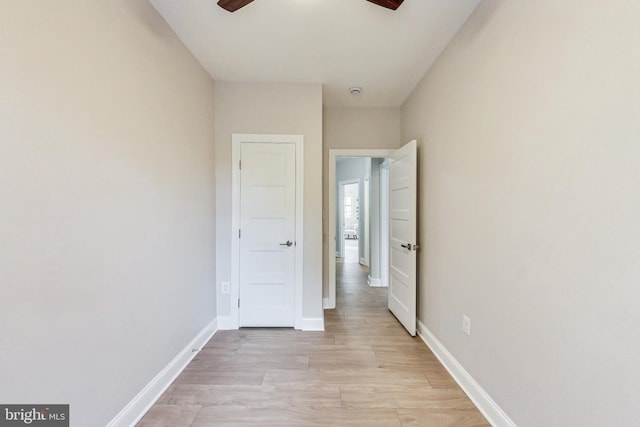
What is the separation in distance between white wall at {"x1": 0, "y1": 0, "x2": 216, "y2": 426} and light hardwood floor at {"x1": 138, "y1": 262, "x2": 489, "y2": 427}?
0.35 metres

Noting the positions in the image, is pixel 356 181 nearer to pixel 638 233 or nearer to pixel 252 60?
pixel 252 60

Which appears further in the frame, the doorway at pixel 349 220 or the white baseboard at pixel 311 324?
the doorway at pixel 349 220

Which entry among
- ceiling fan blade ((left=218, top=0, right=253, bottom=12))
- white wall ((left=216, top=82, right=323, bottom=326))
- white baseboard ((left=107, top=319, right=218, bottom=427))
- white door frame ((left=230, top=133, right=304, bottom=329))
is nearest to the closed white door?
white door frame ((left=230, top=133, right=304, bottom=329))

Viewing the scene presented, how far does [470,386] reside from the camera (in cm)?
177

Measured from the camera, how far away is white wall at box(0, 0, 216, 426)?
970 millimetres

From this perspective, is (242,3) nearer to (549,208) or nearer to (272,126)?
(272,126)

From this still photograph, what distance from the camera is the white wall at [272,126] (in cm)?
277

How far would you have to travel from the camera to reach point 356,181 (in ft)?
21.9

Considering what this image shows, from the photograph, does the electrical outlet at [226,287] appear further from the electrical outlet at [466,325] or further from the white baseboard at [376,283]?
the white baseboard at [376,283]

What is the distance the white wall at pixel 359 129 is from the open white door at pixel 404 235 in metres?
0.39

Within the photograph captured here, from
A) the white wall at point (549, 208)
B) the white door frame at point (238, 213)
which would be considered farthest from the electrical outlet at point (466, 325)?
the white door frame at point (238, 213)

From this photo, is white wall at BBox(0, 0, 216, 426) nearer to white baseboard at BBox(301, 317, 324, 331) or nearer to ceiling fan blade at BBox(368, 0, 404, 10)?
white baseboard at BBox(301, 317, 324, 331)

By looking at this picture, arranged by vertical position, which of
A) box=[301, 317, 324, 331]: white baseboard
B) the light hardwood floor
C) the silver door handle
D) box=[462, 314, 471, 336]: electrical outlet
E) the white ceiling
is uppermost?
the white ceiling

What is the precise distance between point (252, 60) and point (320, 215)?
1608 mm
